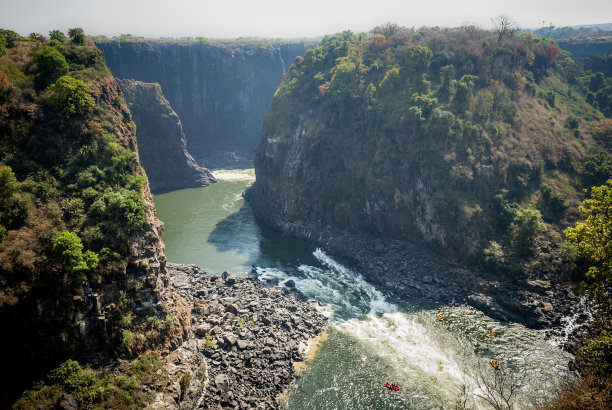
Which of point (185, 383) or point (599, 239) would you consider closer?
point (599, 239)

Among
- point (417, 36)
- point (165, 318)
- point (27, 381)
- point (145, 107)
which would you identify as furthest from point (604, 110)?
point (145, 107)

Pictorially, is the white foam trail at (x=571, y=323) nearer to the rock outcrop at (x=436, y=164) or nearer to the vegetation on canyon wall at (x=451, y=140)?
the rock outcrop at (x=436, y=164)

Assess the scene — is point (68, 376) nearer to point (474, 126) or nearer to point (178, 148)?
point (474, 126)

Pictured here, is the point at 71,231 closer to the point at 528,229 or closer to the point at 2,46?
the point at 2,46

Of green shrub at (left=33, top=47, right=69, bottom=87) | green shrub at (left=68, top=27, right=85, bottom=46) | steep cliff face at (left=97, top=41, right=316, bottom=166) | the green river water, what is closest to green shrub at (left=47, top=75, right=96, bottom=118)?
green shrub at (left=33, top=47, right=69, bottom=87)

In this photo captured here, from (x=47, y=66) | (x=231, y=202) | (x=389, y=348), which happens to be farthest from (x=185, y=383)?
(x=231, y=202)

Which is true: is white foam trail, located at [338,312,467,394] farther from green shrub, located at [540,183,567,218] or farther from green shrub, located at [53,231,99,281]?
green shrub, located at [53,231,99,281]
